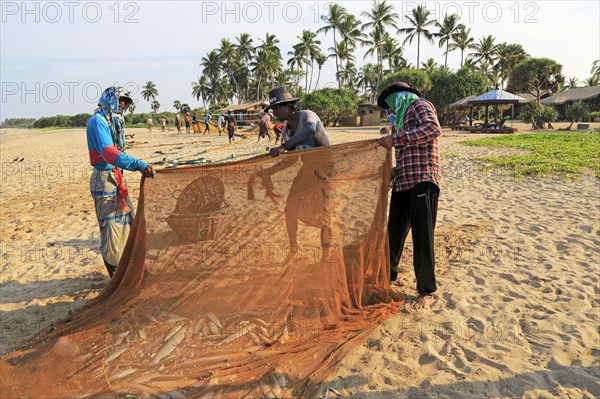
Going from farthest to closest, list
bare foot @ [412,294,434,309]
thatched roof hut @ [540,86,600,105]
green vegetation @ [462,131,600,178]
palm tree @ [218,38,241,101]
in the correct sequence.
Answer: palm tree @ [218,38,241,101], thatched roof hut @ [540,86,600,105], green vegetation @ [462,131,600,178], bare foot @ [412,294,434,309]

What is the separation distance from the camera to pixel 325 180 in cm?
340

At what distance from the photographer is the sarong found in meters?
3.63

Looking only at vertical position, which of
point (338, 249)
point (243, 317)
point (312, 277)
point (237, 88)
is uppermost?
point (237, 88)

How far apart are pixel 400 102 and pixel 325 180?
94 centimetres

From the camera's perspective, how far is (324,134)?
12.0 ft

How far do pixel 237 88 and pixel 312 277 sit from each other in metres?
69.0

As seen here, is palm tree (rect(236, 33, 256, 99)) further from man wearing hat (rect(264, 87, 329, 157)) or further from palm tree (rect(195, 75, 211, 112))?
man wearing hat (rect(264, 87, 329, 157))

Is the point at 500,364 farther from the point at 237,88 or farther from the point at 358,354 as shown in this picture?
the point at 237,88

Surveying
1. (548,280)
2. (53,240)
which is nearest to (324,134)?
(548,280)

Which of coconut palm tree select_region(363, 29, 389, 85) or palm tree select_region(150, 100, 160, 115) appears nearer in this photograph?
coconut palm tree select_region(363, 29, 389, 85)

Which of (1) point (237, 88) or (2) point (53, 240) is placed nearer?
(2) point (53, 240)

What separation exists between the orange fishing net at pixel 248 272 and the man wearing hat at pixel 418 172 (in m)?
0.18

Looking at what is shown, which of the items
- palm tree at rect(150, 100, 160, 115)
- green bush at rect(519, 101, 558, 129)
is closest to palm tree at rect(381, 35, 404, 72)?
green bush at rect(519, 101, 558, 129)

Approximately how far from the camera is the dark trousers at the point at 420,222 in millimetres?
3408
